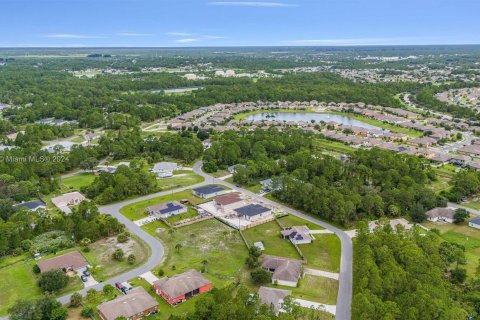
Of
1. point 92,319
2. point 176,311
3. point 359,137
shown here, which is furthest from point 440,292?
point 359,137

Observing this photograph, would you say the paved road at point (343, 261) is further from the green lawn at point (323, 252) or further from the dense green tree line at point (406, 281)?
the dense green tree line at point (406, 281)

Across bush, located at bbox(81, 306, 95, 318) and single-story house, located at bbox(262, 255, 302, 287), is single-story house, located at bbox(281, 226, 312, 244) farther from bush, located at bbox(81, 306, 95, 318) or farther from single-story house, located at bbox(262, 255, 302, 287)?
bush, located at bbox(81, 306, 95, 318)

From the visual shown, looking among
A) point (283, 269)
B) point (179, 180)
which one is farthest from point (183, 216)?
point (283, 269)

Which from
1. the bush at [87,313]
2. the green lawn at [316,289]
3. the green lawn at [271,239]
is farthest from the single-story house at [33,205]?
the green lawn at [316,289]

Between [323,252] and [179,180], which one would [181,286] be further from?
[179,180]

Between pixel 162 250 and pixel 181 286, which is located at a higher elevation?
pixel 181 286

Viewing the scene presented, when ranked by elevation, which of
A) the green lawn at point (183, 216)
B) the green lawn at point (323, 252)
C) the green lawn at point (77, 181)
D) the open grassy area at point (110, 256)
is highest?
the green lawn at point (323, 252)

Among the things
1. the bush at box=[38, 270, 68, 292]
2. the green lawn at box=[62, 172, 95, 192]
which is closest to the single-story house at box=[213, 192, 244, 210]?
the green lawn at box=[62, 172, 95, 192]
